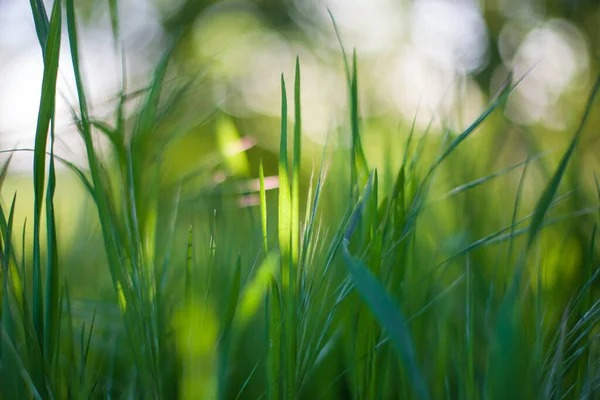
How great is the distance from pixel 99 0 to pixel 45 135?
12.8 ft

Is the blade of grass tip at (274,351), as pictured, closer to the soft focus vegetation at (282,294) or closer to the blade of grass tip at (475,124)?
the soft focus vegetation at (282,294)

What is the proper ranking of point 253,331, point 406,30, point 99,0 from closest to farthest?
point 253,331
point 99,0
point 406,30

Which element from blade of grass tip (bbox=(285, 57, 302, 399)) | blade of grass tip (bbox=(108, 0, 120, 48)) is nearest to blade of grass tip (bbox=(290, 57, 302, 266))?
blade of grass tip (bbox=(285, 57, 302, 399))

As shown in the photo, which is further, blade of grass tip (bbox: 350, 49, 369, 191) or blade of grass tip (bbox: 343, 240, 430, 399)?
blade of grass tip (bbox: 350, 49, 369, 191)

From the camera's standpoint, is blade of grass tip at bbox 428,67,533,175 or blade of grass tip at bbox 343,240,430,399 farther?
blade of grass tip at bbox 428,67,533,175

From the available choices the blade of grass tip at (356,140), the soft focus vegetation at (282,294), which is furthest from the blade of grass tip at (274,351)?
the blade of grass tip at (356,140)

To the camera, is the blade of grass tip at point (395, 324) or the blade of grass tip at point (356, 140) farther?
the blade of grass tip at point (356, 140)

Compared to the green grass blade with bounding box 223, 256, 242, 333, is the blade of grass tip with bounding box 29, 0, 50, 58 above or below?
above

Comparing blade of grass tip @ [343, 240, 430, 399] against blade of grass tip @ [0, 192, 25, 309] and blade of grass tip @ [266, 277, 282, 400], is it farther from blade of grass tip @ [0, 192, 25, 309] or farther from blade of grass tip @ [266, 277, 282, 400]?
blade of grass tip @ [0, 192, 25, 309]

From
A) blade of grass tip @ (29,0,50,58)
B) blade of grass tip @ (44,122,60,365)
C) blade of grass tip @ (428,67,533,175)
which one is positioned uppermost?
blade of grass tip @ (29,0,50,58)

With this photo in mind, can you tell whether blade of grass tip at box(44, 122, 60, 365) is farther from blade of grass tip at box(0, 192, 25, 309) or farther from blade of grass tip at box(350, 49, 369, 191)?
blade of grass tip at box(350, 49, 369, 191)

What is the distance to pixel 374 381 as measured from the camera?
29 cm

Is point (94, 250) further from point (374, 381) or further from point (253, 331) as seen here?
point (374, 381)

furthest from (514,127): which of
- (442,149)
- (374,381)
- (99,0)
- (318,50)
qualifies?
(318,50)
